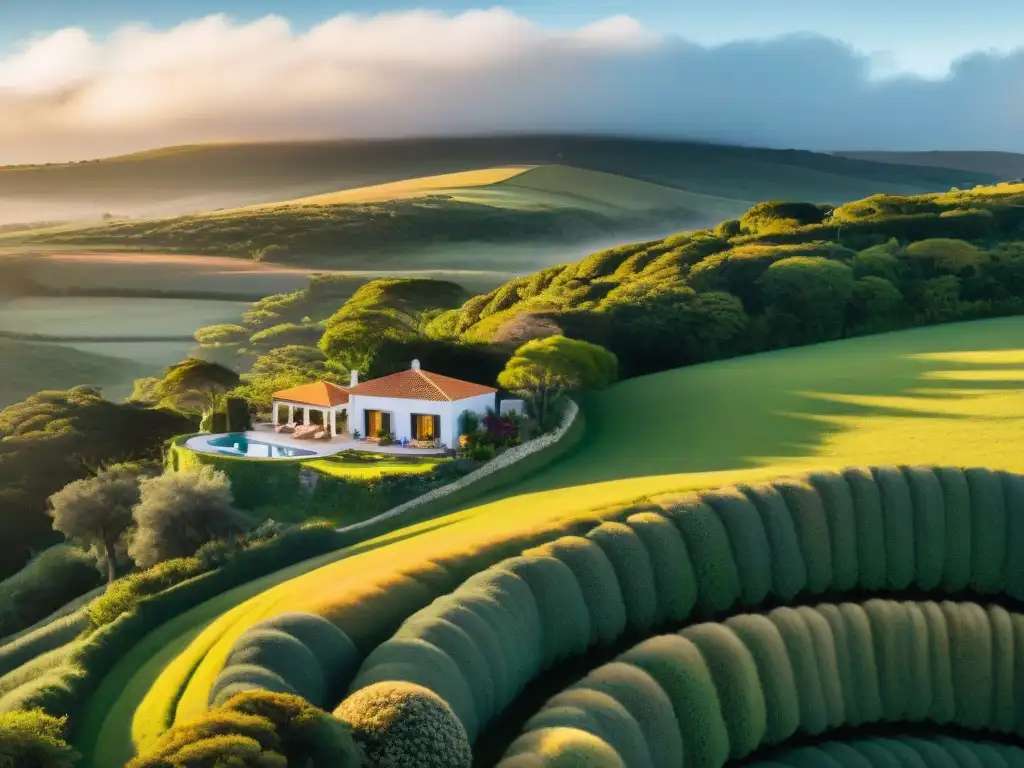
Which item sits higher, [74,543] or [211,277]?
[211,277]

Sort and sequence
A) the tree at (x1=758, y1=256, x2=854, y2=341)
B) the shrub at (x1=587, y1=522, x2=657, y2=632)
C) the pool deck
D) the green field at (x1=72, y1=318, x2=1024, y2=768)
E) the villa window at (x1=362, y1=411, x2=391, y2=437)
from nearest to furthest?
the green field at (x1=72, y1=318, x2=1024, y2=768) → the shrub at (x1=587, y1=522, x2=657, y2=632) → the pool deck → the villa window at (x1=362, y1=411, x2=391, y2=437) → the tree at (x1=758, y1=256, x2=854, y2=341)

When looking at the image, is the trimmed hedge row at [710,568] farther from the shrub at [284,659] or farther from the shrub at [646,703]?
the shrub at [646,703]

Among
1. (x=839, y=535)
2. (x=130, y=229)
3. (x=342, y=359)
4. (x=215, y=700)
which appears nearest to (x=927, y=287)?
(x=342, y=359)

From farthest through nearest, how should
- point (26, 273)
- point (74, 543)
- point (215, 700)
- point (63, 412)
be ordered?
point (26, 273) → point (63, 412) → point (74, 543) → point (215, 700)

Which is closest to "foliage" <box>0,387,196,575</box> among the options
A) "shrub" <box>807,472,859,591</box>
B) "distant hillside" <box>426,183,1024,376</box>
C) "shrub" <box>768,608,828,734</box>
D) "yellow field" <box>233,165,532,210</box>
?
"distant hillside" <box>426,183,1024,376</box>

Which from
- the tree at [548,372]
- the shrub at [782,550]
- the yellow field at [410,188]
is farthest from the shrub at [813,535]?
the yellow field at [410,188]

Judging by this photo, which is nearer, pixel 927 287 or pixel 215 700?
pixel 215 700

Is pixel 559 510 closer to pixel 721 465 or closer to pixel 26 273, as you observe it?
pixel 721 465

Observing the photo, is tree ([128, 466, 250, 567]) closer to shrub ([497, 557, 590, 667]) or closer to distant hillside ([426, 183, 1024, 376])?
shrub ([497, 557, 590, 667])
